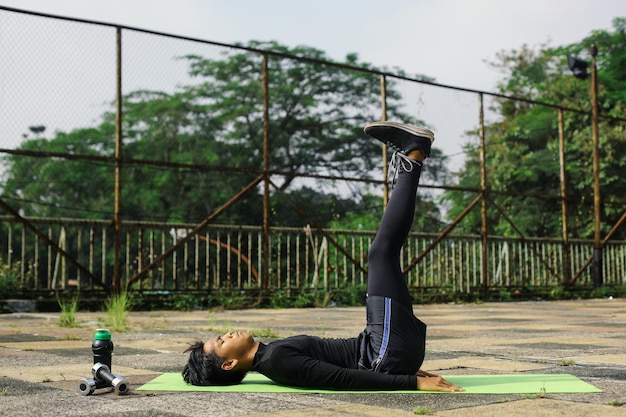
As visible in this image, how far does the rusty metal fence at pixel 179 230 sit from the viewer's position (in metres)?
8.90

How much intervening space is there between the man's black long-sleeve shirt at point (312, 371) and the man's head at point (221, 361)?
0.18ft

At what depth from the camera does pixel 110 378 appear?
11.1ft

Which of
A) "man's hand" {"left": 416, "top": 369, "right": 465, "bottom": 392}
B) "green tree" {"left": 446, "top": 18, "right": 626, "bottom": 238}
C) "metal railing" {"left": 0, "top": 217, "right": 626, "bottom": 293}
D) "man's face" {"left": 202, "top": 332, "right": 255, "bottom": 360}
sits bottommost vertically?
"man's hand" {"left": 416, "top": 369, "right": 465, "bottom": 392}

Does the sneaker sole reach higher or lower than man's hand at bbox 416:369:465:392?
higher

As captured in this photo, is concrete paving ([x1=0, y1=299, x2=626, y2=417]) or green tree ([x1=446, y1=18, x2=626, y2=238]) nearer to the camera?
concrete paving ([x1=0, y1=299, x2=626, y2=417])

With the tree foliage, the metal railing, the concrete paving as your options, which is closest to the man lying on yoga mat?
the concrete paving

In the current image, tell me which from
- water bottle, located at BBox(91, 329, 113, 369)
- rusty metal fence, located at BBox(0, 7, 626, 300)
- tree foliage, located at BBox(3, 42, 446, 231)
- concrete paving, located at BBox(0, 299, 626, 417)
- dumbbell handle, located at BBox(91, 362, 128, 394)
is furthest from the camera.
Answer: tree foliage, located at BBox(3, 42, 446, 231)

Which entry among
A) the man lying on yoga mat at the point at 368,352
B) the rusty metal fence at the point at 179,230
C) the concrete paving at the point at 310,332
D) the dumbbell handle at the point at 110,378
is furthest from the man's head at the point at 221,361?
the rusty metal fence at the point at 179,230

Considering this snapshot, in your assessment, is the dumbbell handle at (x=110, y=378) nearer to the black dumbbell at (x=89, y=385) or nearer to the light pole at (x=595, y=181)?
the black dumbbell at (x=89, y=385)

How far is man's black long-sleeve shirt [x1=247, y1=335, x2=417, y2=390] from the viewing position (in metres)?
3.48

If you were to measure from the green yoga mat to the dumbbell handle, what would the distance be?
0.47ft

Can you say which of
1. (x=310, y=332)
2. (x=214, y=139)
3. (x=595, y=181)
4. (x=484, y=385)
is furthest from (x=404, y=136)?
(x=214, y=139)

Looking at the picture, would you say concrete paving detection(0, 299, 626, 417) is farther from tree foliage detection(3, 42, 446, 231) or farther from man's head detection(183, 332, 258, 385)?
tree foliage detection(3, 42, 446, 231)

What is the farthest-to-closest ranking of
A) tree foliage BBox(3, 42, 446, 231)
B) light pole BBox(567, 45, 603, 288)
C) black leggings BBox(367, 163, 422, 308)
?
tree foliage BBox(3, 42, 446, 231) → light pole BBox(567, 45, 603, 288) → black leggings BBox(367, 163, 422, 308)
